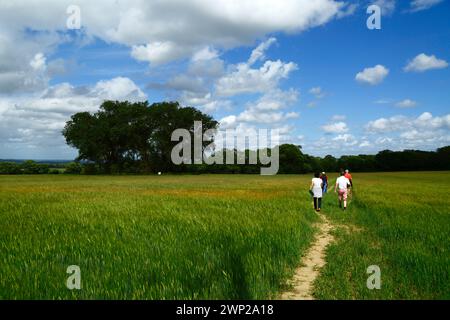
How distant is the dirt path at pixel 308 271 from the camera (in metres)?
6.25

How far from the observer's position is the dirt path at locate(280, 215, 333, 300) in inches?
246

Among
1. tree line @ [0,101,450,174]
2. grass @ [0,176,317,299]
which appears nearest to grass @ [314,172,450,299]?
grass @ [0,176,317,299]

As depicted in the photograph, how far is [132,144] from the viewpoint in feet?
266

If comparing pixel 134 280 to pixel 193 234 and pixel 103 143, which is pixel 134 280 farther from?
pixel 103 143

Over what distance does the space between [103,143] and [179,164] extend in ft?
56.1

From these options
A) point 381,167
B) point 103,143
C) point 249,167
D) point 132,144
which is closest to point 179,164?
point 132,144

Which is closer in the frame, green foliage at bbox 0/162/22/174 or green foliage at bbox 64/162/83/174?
green foliage at bbox 0/162/22/174

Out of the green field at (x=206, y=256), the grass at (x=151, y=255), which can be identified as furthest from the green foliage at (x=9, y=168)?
the green field at (x=206, y=256)

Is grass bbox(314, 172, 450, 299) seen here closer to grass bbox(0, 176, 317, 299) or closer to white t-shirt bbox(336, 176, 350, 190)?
grass bbox(0, 176, 317, 299)

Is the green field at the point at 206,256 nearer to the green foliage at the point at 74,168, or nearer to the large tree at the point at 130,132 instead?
the large tree at the point at 130,132
